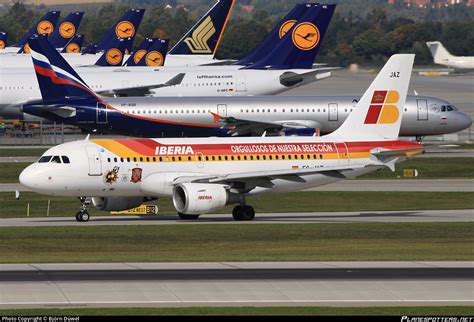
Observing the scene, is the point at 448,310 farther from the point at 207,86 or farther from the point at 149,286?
the point at 207,86

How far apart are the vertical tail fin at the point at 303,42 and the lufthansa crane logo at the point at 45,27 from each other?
80.6 meters

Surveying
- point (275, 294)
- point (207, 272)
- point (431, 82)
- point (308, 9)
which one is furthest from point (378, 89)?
point (431, 82)

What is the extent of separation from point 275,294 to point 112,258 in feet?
31.3

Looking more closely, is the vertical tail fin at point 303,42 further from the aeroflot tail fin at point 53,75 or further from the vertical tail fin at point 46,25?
the vertical tail fin at point 46,25

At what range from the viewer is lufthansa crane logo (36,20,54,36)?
577ft

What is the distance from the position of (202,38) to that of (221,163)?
77124mm

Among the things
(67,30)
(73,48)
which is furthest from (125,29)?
(67,30)

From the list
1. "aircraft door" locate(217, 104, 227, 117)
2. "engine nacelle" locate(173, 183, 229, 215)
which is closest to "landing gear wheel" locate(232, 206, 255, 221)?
"engine nacelle" locate(173, 183, 229, 215)

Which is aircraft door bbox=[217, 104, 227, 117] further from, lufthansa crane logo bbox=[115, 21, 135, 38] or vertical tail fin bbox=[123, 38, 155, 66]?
lufthansa crane logo bbox=[115, 21, 135, 38]

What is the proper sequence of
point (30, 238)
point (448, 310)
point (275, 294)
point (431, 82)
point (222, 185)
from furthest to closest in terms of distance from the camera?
point (431, 82)
point (222, 185)
point (30, 238)
point (275, 294)
point (448, 310)

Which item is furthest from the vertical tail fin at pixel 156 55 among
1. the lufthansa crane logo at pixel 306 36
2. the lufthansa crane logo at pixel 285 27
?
the lufthansa crane logo at pixel 306 36

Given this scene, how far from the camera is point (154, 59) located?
128750 mm

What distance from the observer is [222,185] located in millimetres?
52000

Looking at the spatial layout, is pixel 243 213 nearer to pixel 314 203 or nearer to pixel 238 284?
pixel 314 203
